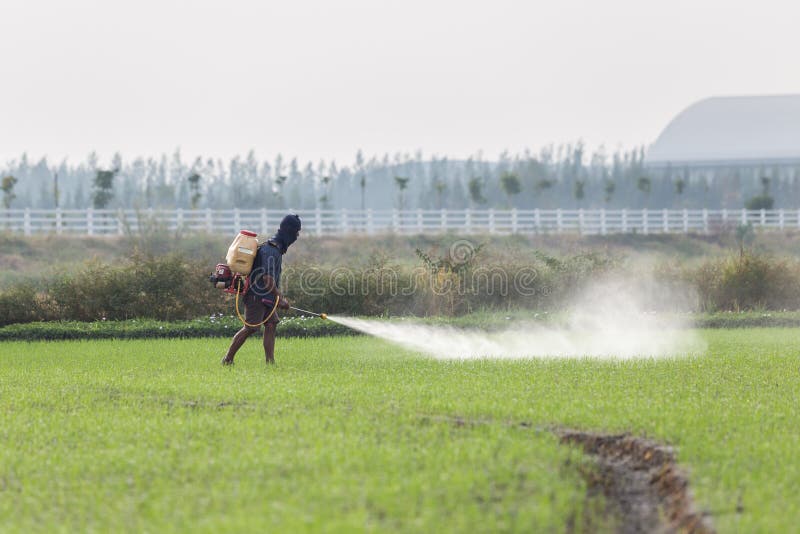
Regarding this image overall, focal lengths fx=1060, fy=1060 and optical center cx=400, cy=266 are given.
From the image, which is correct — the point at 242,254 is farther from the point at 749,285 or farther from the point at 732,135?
the point at 732,135

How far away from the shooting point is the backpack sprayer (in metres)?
14.4

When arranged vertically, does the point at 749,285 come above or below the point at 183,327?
above

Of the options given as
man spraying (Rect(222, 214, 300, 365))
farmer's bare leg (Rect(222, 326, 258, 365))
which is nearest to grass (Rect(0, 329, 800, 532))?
farmer's bare leg (Rect(222, 326, 258, 365))

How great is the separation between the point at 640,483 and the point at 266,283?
306 inches

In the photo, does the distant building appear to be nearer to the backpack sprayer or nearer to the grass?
the grass

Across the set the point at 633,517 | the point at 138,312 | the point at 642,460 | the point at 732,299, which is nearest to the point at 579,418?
the point at 642,460

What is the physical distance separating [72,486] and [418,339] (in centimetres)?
1325

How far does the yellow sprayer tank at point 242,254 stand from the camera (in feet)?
47.0

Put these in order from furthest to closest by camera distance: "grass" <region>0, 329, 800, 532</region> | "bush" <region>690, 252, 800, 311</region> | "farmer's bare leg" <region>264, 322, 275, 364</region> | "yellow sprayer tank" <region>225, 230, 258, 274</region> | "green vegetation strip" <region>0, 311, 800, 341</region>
Answer: "bush" <region>690, 252, 800, 311</region> < "green vegetation strip" <region>0, 311, 800, 341</region> < "farmer's bare leg" <region>264, 322, 275, 364</region> < "yellow sprayer tank" <region>225, 230, 258, 274</region> < "grass" <region>0, 329, 800, 532</region>

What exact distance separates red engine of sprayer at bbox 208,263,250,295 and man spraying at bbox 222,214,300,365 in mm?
111

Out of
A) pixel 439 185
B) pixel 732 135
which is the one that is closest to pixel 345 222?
pixel 439 185

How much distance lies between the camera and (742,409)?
10430 mm

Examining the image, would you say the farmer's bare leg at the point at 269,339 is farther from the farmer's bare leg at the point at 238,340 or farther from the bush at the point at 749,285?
the bush at the point at 749,285

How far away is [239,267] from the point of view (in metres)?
14.4
